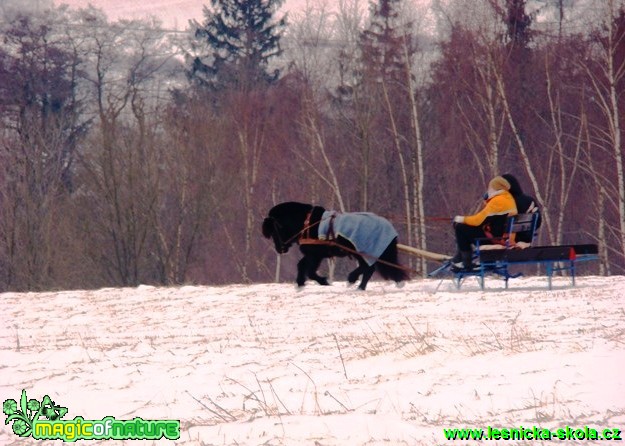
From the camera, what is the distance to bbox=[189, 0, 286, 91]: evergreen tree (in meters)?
52.6

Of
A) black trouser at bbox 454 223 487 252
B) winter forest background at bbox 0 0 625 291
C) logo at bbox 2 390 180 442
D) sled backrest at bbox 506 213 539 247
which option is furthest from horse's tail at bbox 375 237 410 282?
winter forest background at bbox 0 0 625 291

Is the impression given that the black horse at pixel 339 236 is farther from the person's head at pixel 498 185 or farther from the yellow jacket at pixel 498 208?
the person's head at pixel 498 185

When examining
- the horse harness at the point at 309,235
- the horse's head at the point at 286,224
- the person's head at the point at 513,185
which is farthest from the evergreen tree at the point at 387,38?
the person's head at the point at 513,185

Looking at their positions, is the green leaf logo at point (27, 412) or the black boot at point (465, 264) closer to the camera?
the green leaf logo at point (27, 412)

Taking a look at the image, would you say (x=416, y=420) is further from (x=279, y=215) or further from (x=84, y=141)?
(x=84, y=141)

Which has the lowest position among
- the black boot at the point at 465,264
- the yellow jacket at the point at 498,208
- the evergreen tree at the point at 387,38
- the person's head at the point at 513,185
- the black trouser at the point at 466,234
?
the black boot at the point at 465,264

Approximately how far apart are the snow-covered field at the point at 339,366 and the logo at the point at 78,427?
0.25ft

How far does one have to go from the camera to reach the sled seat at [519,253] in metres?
12.3

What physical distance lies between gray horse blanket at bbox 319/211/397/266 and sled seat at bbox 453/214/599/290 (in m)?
1.15

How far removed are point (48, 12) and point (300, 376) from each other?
4851 cm

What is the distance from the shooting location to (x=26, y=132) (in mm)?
34656

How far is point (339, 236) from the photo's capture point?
1388 cm

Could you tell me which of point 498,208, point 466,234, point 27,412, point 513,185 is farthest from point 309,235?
point 27,412

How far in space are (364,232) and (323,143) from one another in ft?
82.8
